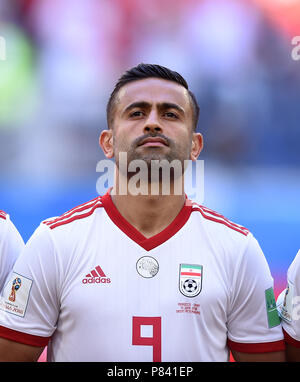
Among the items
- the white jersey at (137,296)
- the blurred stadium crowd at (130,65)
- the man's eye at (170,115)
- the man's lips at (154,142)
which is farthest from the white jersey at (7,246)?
the blurred stadium crowd at (130,65)

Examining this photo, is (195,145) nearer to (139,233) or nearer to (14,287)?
(139,233)

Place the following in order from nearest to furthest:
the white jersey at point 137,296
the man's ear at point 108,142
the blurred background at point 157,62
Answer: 1. the white jersey at point 137,296
2. the man's ear at point 108,142
3. the blurred background at point 157,62

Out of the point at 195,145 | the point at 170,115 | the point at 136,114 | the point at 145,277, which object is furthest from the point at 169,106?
the point at 145,277

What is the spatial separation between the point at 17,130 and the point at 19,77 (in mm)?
899

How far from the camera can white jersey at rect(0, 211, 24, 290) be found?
6.61ft

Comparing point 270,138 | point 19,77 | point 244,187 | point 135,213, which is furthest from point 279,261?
point 19,77

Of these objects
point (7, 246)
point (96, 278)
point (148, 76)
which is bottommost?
point (96, 278)

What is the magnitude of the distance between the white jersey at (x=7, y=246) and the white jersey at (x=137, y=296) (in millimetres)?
177

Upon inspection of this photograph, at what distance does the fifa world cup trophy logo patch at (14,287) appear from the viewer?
180 cm

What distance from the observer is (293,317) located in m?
1.86

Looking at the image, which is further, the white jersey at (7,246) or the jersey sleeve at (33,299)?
the white jersey at (7,246)

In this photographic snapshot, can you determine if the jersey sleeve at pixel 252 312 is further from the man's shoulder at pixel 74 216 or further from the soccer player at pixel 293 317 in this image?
the man's shoulder at pixel 74 216

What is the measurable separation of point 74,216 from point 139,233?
27cm

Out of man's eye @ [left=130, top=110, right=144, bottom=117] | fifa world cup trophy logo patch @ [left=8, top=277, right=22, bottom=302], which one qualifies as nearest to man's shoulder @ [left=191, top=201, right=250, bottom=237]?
man's eye @ [left=130, top=110, right=144, bottom=117]
